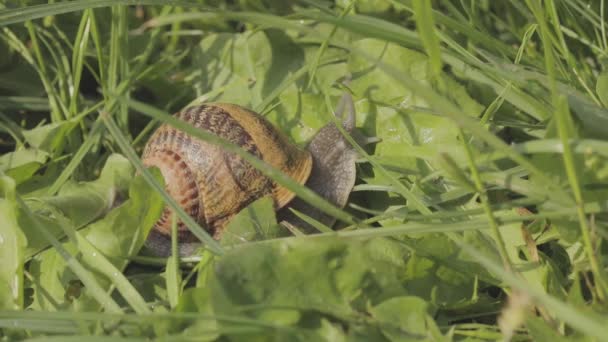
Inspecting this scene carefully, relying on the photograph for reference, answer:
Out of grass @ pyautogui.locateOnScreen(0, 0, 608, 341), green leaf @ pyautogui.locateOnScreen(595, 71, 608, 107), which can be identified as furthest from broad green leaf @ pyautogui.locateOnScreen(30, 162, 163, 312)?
green leaf @ pyautogui.locateOnScreen(595, 71, 608, 107)

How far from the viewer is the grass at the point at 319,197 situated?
1269 millimetres

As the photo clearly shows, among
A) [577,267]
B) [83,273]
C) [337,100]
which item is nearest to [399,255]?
[577,267]

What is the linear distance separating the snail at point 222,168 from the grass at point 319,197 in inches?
2.8

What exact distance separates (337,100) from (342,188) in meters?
0.29

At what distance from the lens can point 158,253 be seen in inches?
75.7

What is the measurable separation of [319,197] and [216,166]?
0.82 m

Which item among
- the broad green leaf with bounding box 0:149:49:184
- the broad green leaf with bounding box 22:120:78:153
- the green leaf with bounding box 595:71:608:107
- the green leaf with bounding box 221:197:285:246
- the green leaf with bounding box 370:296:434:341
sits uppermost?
the green leaf with bounding box 595:71:608:107

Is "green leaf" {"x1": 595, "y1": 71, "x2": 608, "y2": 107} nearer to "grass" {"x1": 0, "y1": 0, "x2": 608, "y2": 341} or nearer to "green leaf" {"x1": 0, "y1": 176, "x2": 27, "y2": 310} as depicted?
"grass" {"x1": 0, "y1": 0, "x2": 608, "y2": 341}

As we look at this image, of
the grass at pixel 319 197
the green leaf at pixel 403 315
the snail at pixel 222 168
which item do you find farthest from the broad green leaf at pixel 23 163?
the green leaf at pixel 403 315

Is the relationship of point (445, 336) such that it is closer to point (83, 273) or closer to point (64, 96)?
point (83, 273)

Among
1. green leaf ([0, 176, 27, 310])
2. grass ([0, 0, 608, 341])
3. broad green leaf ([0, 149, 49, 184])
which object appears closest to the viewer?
grass ([0, 0, 608, 341])

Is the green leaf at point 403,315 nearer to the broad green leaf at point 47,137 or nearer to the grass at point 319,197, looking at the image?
the grass at point 319,197

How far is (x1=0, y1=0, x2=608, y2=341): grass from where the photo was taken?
1269 millimetres

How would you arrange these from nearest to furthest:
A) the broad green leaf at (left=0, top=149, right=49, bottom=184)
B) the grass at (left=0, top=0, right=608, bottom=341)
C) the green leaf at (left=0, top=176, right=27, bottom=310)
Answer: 1. the grass at (left=0, top=0, right=608, bottom=341)
2. the green leaf at (left=0, top=176, right=27, bottom=310)
3. the broad green leaf at (left=0, top=149, right=49, bottom=184)
